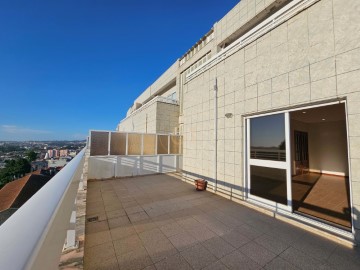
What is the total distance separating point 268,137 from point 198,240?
3.17 meters

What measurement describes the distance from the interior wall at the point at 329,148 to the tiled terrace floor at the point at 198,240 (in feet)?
25.3

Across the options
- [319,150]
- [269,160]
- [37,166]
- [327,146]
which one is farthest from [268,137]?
[37,166]

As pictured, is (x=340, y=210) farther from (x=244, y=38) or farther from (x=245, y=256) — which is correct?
(x=244, y=38)

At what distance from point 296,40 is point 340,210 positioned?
4.16 meters

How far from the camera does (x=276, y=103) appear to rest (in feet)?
14.1

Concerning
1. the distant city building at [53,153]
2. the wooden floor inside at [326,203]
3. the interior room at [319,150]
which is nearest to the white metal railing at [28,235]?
the wooden floor inside at [326,203]

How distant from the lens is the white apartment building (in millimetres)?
3227

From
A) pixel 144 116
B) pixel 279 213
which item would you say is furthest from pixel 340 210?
pixel 144 116

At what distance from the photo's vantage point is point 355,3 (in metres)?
3.14

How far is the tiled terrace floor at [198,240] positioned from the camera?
2.60 m

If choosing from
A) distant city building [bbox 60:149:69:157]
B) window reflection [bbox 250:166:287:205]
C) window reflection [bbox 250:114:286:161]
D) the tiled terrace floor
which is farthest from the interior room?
distant city building [bbox 60:149:69:157]

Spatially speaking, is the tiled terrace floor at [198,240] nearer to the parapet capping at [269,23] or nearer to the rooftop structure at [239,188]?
the rooftop structure at [239,188]

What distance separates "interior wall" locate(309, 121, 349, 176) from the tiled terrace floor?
7.71m

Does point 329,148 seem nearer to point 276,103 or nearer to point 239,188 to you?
point 239,188
